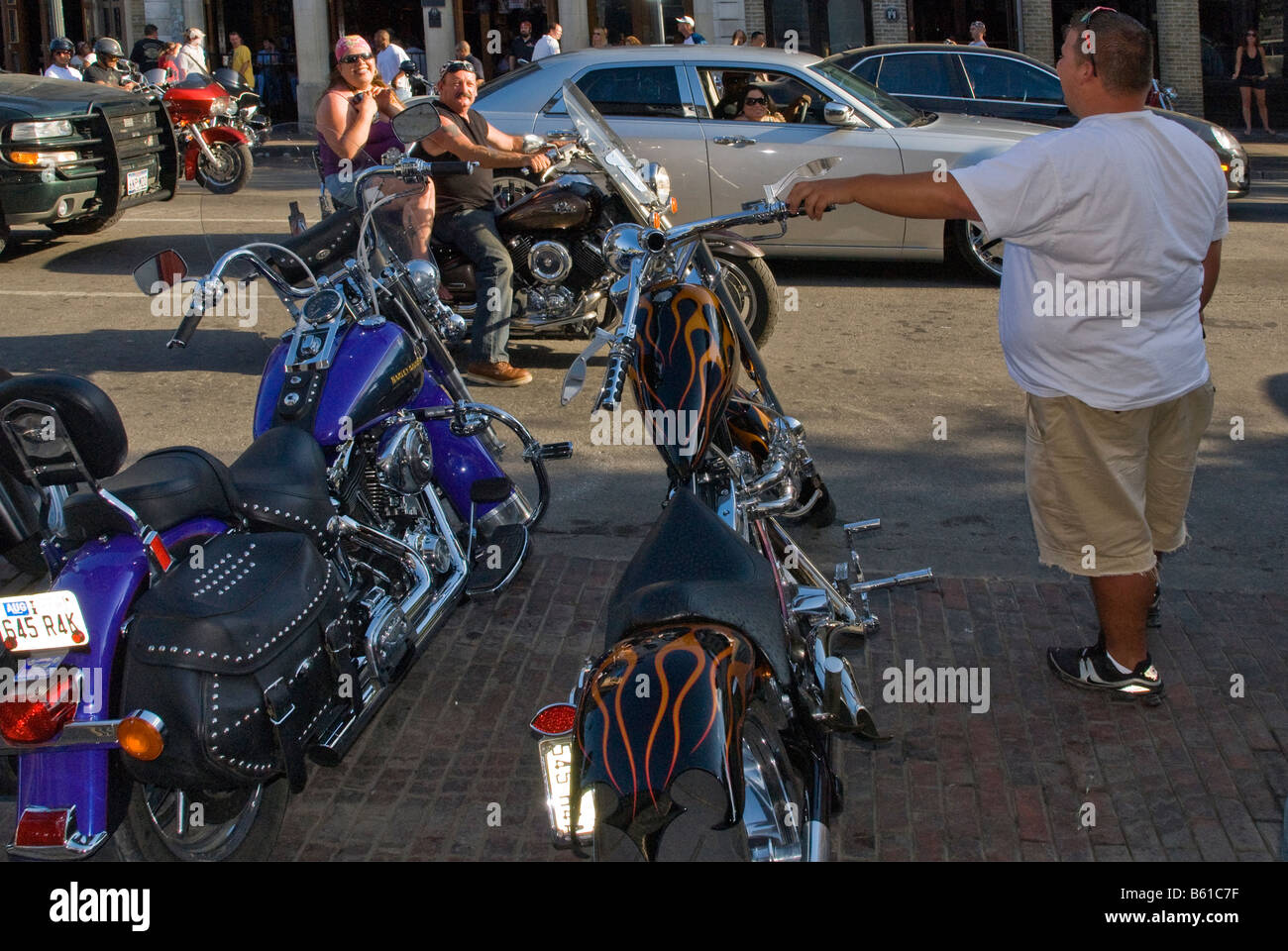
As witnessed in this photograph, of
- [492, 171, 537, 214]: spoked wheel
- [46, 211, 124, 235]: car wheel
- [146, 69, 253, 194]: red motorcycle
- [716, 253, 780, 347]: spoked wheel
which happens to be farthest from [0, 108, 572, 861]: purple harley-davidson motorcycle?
[146, 69, 253, 194]: red motorcycle

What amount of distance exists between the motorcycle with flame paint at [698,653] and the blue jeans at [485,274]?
3.39 m

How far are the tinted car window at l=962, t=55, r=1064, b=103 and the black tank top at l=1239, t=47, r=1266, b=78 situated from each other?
8.64 metres

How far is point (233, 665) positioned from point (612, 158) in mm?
2330

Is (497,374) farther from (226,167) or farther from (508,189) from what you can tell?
(226,167)

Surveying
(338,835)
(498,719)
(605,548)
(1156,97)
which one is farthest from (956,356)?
(1156,97)

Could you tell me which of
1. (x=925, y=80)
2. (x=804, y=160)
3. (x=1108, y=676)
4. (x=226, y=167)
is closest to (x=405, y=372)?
(x=1108, y=676)

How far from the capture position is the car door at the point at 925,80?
41.8 ft

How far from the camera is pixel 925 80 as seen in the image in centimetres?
1284

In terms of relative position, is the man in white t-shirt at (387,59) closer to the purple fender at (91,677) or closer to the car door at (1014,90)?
the car door at (1014,90)

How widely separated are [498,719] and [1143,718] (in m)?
2.00

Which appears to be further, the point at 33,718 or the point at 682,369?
the point at 682,369

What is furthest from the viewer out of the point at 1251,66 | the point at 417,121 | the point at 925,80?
the point at 1251,66

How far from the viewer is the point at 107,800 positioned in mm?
2908
